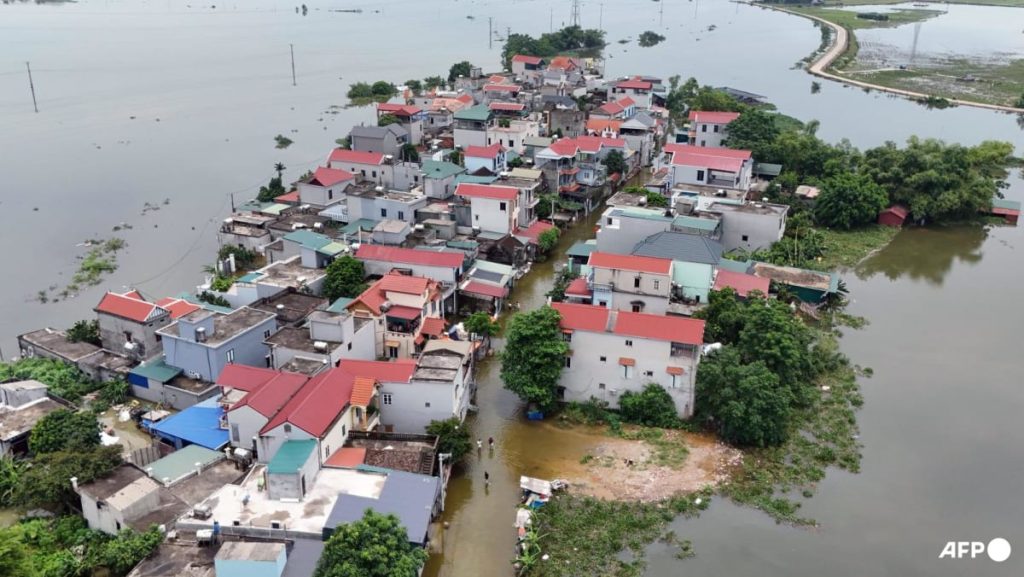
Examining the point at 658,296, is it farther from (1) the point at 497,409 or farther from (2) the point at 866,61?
(2) the point at 866,61

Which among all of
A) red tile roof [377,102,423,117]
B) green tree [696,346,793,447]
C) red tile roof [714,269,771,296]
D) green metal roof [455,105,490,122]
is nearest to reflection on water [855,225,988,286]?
red tile roof [714,269,771,296]

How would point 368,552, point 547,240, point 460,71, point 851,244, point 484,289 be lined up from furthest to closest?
point 460,71, point 851,244, point 547,240, point 484,289, point 368,552

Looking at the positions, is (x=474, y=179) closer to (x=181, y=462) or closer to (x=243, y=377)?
(x=243, y=377)

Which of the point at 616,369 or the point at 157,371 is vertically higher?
the point at 616,369

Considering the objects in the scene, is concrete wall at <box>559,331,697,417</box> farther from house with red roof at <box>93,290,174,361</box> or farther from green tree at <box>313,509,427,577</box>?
house with red roof at <box>93,290,174,361</box>

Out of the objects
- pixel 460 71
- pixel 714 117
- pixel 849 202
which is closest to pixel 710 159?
pixel 849 202

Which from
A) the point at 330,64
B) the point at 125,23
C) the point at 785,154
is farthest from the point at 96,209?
the point at 125,23

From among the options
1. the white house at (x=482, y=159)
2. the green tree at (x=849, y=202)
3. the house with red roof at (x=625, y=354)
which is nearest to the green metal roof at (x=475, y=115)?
the white house at (x=482, y=159)
